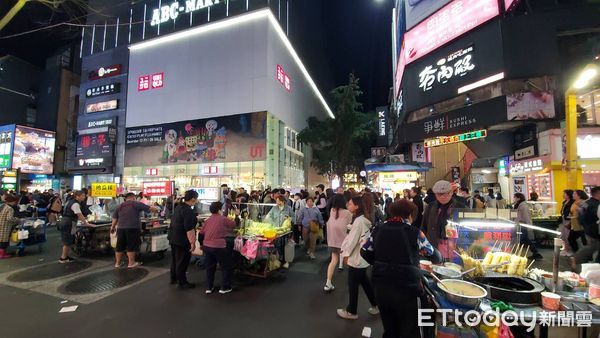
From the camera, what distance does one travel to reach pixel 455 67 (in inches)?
531

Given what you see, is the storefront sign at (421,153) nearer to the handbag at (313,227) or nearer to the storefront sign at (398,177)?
the storefront sign at (398,177)

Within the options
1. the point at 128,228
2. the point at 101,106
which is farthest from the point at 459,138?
the point at 101,106

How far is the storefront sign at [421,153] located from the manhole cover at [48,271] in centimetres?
1837

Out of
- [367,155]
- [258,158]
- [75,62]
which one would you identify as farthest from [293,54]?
[75,62]

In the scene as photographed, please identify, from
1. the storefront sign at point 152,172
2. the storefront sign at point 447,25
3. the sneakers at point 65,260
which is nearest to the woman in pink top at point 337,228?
Answer: the sneakers at point 65,260

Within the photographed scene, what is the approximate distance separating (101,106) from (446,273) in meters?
29.1

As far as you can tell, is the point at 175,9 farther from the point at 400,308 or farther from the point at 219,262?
the point at 400,308

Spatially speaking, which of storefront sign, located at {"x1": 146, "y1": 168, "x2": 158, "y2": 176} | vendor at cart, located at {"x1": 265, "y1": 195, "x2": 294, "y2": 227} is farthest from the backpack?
storefront sign, located at {"x1": 146, "y1": 168, "x2": 158, "y2": 176}

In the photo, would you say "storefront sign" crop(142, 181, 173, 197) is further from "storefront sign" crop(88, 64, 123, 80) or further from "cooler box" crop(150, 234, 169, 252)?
"storefront sign" crop(88, 64, 123, 80)

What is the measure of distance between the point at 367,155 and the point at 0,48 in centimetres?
3310

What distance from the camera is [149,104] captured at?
22484 millimetres

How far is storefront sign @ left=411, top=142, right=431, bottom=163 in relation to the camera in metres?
19.2

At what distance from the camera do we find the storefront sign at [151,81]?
22391 mm

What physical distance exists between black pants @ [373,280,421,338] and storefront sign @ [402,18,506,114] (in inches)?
493
